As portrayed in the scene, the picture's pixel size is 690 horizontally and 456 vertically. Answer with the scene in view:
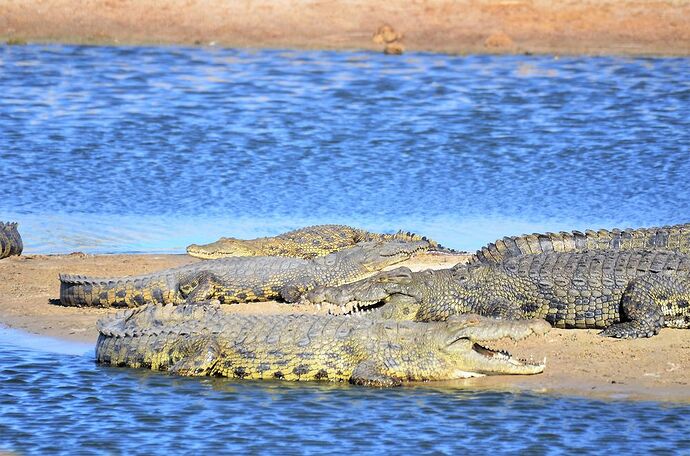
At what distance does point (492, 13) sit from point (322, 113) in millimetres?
10564

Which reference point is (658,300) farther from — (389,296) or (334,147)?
(334,147)

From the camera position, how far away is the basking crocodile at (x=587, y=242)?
1001 cm

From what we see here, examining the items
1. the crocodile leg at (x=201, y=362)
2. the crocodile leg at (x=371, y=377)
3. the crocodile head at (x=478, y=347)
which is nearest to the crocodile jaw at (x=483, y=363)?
the crocodile head at (x=478, y=347)

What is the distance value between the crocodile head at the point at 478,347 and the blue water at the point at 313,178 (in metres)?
0.22

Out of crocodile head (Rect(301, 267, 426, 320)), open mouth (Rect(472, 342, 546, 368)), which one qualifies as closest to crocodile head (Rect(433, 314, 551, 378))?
open mouth (Rect(472, 342, 546, 368))

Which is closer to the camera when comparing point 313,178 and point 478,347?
point 478,347

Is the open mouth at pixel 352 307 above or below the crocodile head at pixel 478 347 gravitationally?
above

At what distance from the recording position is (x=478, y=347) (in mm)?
7918

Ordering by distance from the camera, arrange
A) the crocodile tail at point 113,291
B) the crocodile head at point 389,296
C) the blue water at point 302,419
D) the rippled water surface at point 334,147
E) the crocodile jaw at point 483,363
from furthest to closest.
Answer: the rippled water surface at point 334,147
the crocodile tail at point 113,291
the crocodile head at point 389,296
the crocodile jaw at point 483,363
the blue water at point 302,419

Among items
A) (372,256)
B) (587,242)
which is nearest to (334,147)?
(372,256)

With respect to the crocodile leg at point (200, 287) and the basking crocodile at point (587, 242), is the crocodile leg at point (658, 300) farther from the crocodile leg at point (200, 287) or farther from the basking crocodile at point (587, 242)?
the crocodile leg at point (200, 287)

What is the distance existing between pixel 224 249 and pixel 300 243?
80cm

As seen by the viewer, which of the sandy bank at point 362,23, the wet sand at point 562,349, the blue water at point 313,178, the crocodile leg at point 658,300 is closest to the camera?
the blue water at point 313,178

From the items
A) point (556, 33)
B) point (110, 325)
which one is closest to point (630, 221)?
point (110, 325)
